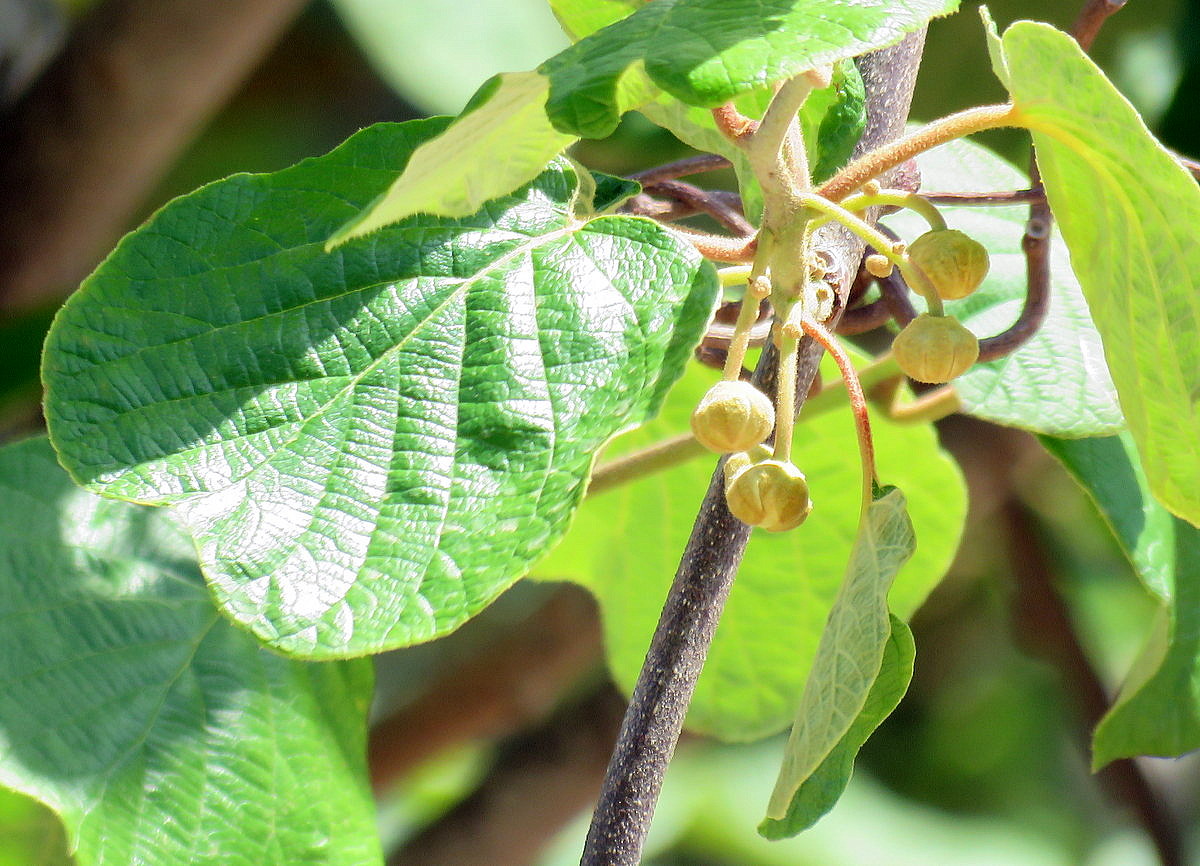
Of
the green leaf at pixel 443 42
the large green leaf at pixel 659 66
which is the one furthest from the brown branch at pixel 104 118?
the large green leaf at pixel 659 66

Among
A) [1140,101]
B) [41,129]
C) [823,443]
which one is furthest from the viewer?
[41,129]

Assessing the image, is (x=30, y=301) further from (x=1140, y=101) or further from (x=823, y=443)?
(x=1140, y=101)

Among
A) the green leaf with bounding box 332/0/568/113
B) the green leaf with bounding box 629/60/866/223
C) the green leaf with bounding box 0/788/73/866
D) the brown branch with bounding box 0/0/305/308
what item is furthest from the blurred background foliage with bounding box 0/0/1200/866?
the green leaf with bounding box 629/60/866/223

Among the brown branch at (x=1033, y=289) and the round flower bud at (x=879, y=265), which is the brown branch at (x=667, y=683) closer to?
the round flower bud at (x=879, y=265)

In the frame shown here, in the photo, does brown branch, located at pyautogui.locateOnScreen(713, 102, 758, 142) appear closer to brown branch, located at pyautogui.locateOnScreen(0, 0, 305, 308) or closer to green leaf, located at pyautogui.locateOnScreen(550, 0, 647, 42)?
green leaf, located at pyautogui.locateOnScreen(550, 0, 647, 42)

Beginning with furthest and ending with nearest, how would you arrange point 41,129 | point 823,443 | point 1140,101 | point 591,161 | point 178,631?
point 591,161, point 41,129, point 1140,101, point 823,443, point 178,631

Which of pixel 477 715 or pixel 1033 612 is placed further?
pixel 1033 612

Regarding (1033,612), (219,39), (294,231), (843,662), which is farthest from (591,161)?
(843,662)

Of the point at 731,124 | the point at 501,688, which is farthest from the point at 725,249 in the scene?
the point at 501,688

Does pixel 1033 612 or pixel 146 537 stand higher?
pixel 146 537
